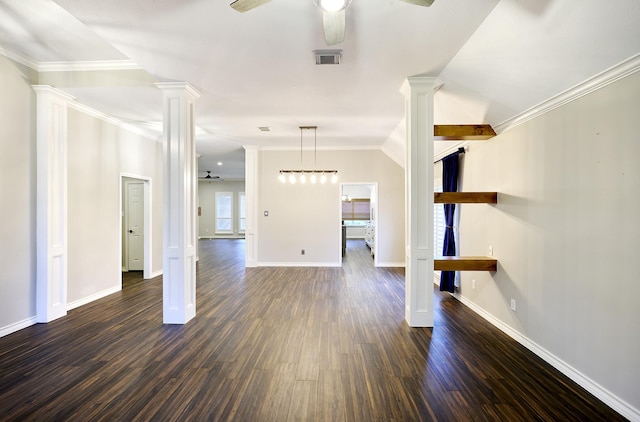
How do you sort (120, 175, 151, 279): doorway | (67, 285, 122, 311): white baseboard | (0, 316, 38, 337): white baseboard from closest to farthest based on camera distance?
1. (0, 316, 38, 337): white baseboard
2. (67, 285, 122, 311): white baseboard
3. (120, 175, 151, 279): doorway

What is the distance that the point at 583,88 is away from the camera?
2.20 metres

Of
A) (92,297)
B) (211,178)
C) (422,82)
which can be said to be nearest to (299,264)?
(92,297)

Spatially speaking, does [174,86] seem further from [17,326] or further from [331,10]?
[17,326]

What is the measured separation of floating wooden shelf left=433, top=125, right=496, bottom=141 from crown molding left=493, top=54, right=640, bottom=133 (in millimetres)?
302

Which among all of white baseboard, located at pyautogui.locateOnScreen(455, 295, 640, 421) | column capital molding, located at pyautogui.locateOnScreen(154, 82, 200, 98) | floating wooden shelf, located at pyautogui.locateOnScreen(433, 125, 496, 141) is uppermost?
column capital molding, located at pyautogui.locateOnScreen(154, 82, 200, 98)

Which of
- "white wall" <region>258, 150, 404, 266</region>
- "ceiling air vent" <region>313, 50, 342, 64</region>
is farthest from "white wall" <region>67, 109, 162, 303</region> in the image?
"ceiling air vent" <region>313, 50, 342, 64</region>

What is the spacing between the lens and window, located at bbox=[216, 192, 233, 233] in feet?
44.5

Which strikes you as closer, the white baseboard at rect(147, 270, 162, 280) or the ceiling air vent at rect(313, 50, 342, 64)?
the ceiling air vent at rect(313, 50, 342, 64)

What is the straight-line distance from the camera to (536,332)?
2.73 m

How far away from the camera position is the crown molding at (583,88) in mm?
1864

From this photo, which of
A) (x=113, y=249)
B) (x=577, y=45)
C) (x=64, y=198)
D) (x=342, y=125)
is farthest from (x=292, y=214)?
(x=577, y=45)

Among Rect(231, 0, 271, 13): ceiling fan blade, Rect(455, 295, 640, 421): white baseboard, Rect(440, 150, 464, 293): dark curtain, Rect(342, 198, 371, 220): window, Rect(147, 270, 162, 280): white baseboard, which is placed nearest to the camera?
Rect(231, 0, 271, 13): ceiling fan blade

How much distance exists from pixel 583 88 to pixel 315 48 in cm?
227

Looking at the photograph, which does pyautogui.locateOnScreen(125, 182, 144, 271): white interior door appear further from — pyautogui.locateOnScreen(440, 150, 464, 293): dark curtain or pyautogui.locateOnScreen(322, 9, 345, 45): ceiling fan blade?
pyautogui.locateOnScreen(440, 150, 464, 293): dark curtain
